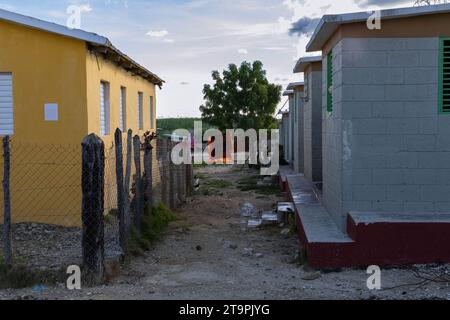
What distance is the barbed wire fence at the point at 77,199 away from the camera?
682 centimetres

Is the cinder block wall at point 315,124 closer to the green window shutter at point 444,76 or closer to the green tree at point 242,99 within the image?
the green window shutter at point 444,76

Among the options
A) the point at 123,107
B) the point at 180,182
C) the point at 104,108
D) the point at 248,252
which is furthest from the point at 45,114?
the point at 180,182

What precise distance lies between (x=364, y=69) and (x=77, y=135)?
5.00 m

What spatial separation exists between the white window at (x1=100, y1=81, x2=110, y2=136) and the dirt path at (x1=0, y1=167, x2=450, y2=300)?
2.46 meters

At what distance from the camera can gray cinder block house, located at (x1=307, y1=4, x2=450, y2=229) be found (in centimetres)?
791

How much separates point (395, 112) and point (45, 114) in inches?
230

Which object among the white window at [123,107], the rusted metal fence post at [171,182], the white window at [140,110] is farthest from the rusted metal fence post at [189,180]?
the rusted metal fence post at [171,182]

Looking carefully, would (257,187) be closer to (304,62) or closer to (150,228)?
(304,62)

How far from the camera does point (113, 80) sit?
1241cm

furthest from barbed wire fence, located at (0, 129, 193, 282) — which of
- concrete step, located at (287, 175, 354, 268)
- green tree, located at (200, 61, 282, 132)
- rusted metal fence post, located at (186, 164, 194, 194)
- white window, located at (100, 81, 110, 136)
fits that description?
green tree, located at (200, 61, 282, 132)

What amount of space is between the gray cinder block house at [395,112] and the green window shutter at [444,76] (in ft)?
0.04

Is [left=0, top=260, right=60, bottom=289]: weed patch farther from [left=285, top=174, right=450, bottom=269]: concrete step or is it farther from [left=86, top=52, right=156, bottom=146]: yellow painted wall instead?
[left=86, top=52, right=156, bottom=146]: yellow painted wall

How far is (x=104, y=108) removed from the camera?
1205 cm
